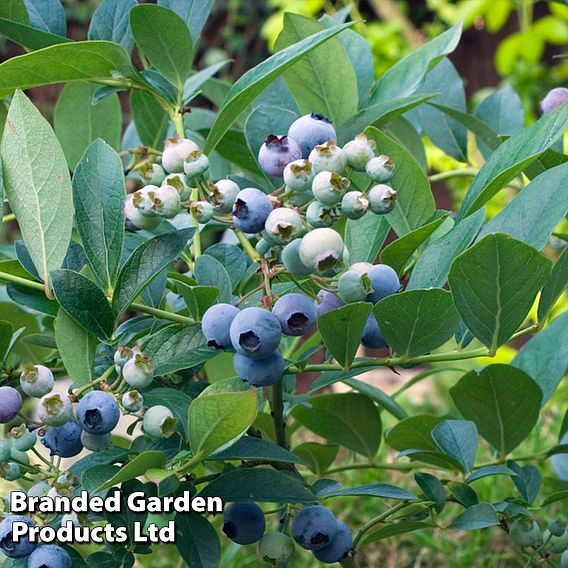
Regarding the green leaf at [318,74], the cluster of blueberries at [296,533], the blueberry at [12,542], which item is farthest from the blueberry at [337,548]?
the green leaf at [318,74]

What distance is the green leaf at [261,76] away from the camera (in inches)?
22.4

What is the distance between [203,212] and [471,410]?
318 millimetres

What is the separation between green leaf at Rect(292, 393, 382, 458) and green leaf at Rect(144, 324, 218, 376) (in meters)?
0.28

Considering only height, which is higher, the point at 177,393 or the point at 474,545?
the point at 177,393

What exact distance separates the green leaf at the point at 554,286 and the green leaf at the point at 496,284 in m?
0.04

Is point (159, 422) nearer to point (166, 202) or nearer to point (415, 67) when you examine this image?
point (166, 202)

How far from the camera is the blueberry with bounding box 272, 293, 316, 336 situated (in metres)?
0.52

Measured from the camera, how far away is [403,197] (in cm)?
68

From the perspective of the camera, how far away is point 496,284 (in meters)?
0.54

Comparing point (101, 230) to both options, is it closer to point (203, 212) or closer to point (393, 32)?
point (203, 212)

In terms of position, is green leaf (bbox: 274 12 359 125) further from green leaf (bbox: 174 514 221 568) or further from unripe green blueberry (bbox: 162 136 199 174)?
green leaf (bbox: 174 514 221 568)

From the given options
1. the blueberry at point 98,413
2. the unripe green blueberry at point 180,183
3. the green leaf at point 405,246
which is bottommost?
the blueberry at point 98,413

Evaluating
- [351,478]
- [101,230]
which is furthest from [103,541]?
[351,478]

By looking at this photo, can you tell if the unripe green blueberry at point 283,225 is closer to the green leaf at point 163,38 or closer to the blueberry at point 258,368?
the blueberry at point 258,368
